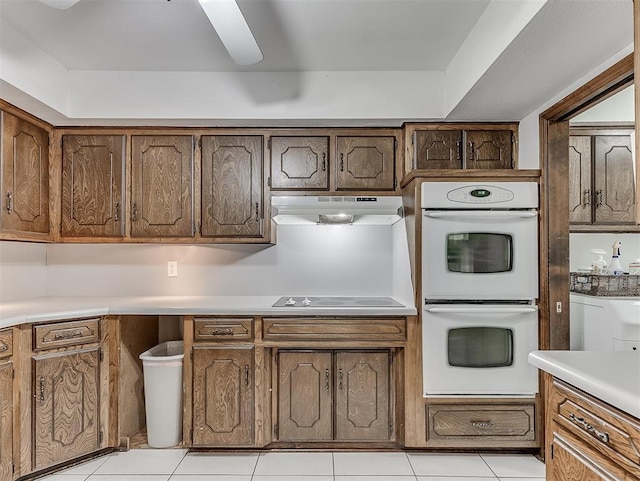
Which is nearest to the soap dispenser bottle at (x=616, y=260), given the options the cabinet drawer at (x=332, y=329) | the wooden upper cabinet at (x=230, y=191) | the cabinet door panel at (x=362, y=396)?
the cabinet drawer at (x=332, y=329)

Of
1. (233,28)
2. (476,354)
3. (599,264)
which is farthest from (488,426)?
(233,28)

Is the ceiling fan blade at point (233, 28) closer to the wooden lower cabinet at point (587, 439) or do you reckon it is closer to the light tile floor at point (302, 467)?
the wooden lower cabinet at point (587, 439)

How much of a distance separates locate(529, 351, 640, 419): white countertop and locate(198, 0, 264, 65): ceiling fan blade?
1680 millimetres

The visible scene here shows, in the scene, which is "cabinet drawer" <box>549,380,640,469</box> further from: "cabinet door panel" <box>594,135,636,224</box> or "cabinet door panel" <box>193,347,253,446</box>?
"cabinet door panel" <box>594,135,636,224</box>

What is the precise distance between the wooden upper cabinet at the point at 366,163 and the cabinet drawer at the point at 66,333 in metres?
1.75

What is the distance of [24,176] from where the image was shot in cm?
268

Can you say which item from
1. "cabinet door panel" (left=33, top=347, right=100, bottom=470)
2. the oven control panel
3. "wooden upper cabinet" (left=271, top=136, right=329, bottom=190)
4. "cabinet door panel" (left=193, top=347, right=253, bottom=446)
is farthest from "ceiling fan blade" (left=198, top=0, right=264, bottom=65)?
"cabinet door panel" (left=33, top=347, right=100, bottom=470)

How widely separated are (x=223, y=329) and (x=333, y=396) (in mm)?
777

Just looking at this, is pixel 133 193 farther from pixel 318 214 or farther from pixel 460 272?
pixel 460 272

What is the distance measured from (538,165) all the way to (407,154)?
805 millimetres

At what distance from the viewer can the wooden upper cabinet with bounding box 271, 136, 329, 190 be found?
297 cm

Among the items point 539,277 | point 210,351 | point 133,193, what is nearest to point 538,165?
point 539,277

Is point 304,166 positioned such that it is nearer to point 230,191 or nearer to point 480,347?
point 230,191

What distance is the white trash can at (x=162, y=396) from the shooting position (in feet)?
8.79
